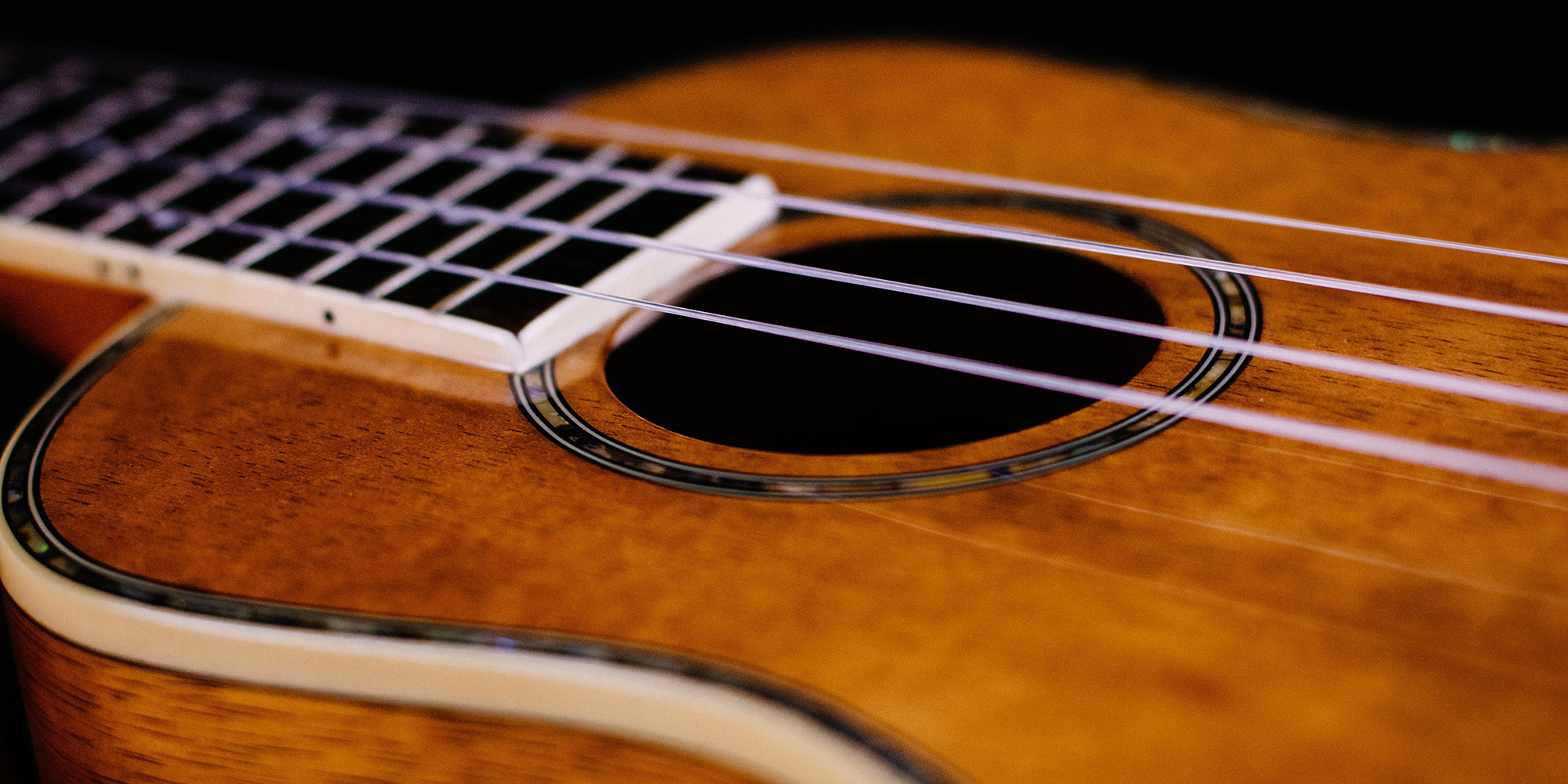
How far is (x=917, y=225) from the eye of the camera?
2.37 feet

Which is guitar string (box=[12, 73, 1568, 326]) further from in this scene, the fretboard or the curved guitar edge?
the curved guitar edge

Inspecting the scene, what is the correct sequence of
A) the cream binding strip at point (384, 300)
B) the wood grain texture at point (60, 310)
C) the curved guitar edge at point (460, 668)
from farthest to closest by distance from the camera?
the wood grain texture at point (60, 310)
the cream binding strip at point (384, 300)
the curved guitar edge at point (460, 668)

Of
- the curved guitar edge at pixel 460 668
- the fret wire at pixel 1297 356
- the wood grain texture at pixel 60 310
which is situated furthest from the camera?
the wood grain texture at pixel 60 310

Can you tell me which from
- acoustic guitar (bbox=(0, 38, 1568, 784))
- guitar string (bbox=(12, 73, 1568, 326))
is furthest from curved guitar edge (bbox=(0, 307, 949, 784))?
guitar string (bbox=(12, 73, 1568, 326))

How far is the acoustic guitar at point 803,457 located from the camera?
1.35 ft

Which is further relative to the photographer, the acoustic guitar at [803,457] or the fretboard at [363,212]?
the fretboard at [363,212]

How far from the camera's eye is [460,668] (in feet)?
1.48

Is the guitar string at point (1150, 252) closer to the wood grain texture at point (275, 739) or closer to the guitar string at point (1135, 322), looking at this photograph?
the guitar string at point (1135, 322)

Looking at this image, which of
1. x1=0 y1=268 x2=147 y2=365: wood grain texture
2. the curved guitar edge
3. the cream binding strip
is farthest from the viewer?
x1=0 y1=268 x2=147 y2=365: wood grain texture

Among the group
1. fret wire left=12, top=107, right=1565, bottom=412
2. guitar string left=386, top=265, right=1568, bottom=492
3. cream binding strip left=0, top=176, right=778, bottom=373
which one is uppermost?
fret wire left=12, top=107, right=1565, bottom=412

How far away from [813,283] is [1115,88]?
1.11 feet

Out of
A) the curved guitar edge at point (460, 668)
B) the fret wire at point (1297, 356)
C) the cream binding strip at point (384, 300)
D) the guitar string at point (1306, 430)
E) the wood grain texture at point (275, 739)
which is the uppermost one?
the fret wire at point (1297, 356)

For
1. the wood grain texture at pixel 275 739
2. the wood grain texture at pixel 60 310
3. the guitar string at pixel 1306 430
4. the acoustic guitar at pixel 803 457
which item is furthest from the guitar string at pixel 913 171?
the wood grain texture at pixel 275 739

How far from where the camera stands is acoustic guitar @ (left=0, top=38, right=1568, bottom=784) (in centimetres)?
41
